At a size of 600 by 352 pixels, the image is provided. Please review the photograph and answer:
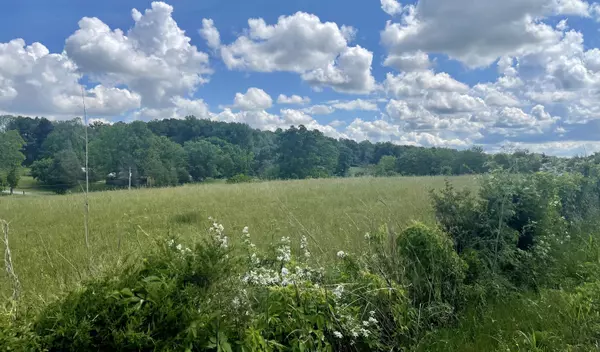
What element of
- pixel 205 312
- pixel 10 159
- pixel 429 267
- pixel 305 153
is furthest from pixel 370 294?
pixel 305 153

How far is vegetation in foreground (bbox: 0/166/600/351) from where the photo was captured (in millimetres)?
2203

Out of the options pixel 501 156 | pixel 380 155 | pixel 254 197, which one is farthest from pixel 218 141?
pixel 501 156

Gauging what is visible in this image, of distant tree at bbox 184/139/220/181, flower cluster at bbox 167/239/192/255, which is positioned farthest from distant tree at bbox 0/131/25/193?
flower cluster at bbox 167/239/192/255

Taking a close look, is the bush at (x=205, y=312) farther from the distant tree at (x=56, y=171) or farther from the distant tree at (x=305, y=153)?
the distant tree at (x=305, y=153)

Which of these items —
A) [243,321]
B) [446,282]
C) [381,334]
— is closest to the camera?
[243,321]

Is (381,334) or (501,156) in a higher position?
(501,156)

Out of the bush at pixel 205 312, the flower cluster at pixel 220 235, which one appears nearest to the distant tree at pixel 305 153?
the flower cluster at pixel 220 235

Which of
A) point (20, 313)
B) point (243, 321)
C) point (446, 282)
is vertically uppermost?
point (20, 313)

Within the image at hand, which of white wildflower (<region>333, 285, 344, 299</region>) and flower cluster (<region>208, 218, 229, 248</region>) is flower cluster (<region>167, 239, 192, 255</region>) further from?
white wildflower (<region>333, 285, 344, 299</region>)

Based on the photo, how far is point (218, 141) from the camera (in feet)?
281

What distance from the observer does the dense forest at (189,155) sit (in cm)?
4969

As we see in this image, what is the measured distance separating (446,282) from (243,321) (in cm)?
275

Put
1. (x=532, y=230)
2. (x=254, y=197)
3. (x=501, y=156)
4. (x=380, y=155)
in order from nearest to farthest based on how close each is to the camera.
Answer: (x=532, y=230) < (x=501, y=156) < (x=254, y=197) < (x=380, y=155)

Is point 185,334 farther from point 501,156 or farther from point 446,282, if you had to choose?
point 501,156
